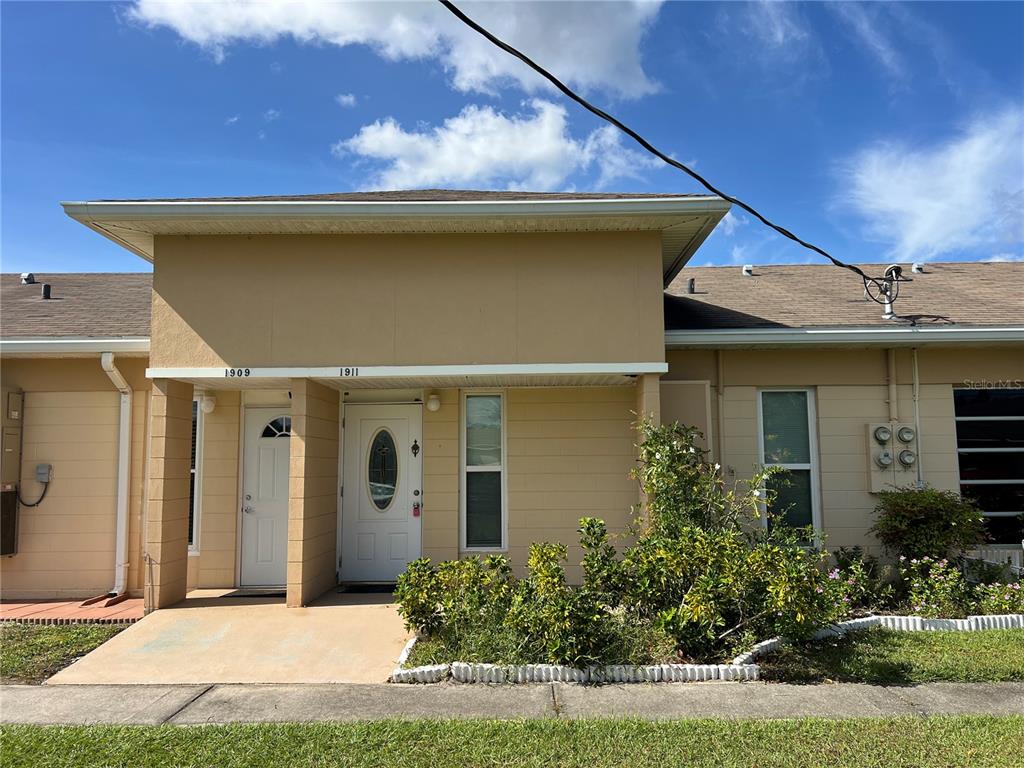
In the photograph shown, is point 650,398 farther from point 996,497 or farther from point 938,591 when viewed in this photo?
point 996,497

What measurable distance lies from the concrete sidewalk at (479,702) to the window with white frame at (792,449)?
339 centimetres

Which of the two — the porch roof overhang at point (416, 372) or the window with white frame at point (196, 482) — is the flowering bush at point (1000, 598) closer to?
the porch roof overhang at point (416, 372)

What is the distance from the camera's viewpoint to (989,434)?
8500 millimetres

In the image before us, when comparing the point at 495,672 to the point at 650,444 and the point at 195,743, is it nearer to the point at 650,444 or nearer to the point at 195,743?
the point at 195,743

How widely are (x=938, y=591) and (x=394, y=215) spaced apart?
6.82 meters

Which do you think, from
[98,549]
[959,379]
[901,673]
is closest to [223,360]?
[98,549]

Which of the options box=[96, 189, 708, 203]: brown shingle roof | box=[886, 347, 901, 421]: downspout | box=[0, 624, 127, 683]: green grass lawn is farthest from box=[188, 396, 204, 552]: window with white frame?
box=[886, 347, 901, 421]: downspout

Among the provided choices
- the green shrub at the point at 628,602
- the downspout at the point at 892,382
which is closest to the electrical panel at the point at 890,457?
the downspout at the point at 892,382

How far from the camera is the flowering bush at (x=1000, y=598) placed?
263 inches

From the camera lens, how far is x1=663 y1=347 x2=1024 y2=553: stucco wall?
27.2 feet

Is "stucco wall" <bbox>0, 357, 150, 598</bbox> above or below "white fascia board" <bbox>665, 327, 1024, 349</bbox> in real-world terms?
below

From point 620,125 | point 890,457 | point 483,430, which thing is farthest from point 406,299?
point 890,457

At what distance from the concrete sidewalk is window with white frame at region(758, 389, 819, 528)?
3391 mm

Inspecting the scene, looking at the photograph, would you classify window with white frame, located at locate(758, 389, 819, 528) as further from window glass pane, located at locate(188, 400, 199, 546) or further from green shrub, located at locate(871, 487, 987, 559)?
window glass pane, located at locate(188, 400, 199, 546)
